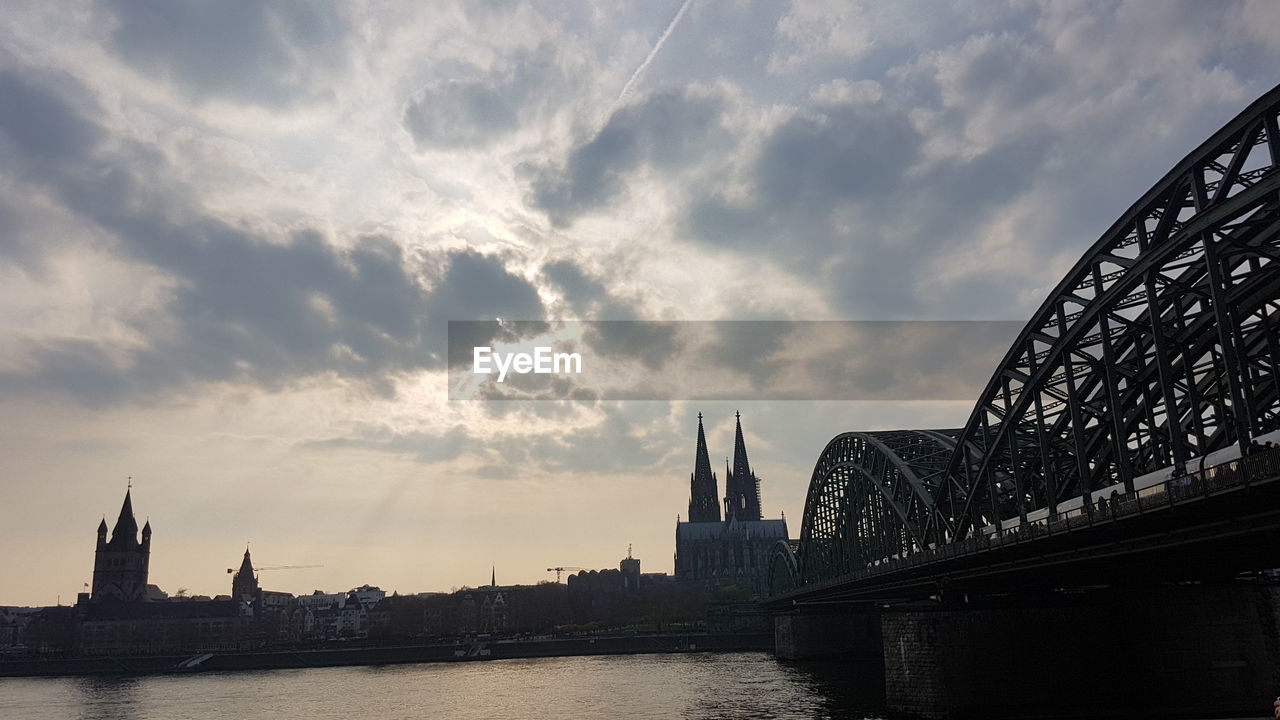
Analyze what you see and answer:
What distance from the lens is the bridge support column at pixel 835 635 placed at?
11169cm


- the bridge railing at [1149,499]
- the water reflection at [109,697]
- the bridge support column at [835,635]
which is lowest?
the water reflection at [109,697]

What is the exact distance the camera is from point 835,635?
112062 mm

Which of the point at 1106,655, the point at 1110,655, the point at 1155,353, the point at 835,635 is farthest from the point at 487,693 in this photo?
the point at 1155,353

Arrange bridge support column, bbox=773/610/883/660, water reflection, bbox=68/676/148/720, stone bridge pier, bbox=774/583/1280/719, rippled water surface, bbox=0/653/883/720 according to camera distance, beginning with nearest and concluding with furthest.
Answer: stone bridge pier, bbox=774/583/1280/719, rippled water surface, bbox=0/653/883/720, water reflection, bbox=68/676/148/720, bridge support column, bbox=773/610/883/660

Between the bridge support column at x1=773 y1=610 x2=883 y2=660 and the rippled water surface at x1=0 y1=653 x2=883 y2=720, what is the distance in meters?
4.27

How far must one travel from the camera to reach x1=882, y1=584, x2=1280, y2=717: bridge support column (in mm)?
47406

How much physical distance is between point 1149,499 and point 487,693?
6732 cm

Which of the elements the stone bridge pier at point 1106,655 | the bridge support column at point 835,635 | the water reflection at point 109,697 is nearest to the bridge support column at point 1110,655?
the stone bridge pier at point 1106,655

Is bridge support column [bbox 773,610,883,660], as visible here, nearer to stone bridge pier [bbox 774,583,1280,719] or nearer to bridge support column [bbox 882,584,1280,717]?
stone bridge pier [bbox 774,583,1280,719]

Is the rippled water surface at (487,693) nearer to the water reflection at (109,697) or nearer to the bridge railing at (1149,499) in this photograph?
the water reflection at (109,697)

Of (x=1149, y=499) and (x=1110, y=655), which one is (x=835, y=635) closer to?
(x=1110, y=655)

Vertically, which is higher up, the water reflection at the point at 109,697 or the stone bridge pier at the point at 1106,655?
the stone bridge pier at the point at 1106,655

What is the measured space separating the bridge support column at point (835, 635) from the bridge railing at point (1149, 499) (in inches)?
2624

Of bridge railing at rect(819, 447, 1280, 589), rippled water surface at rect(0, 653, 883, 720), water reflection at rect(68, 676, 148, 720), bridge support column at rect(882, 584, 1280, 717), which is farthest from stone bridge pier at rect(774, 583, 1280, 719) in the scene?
water reflection at rect(68, 676, 148, 720)
